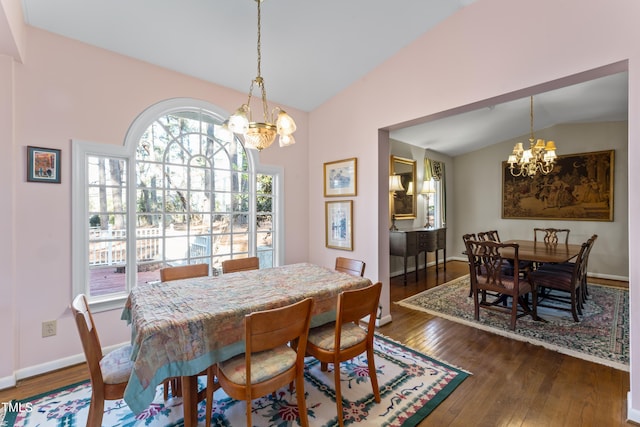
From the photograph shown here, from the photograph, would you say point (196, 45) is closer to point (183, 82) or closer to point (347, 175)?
point (183, 82)

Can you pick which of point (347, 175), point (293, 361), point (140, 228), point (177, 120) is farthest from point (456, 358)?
point (177, 120)

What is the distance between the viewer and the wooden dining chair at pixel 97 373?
4.50ft

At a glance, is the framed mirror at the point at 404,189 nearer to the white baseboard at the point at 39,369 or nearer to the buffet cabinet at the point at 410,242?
the buffet cabinet at the point at 410,242

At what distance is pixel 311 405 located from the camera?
1.92 meters

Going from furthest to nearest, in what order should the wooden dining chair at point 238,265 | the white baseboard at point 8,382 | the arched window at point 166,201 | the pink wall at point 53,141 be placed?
the wooden dining chair at point 238,265, the arched window at point 166,201, the pink wall at point 53,141, the white baseboard at point 8,382

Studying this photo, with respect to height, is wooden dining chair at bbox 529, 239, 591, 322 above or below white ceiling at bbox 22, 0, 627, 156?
below

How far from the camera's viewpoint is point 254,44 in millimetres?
2664

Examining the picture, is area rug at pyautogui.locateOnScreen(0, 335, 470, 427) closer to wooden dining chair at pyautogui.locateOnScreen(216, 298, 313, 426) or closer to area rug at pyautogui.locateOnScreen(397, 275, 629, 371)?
wooden dining chair at pyautogui.locateOnScreen(216, 298, 313, 426)

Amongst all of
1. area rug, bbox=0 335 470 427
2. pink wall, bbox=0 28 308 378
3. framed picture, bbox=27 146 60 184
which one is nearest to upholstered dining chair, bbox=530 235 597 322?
area rug, bbox=0 335 470 427

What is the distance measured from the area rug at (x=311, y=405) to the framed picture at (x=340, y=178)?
1996 mm

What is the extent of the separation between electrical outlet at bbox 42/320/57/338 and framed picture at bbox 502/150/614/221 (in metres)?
7.64

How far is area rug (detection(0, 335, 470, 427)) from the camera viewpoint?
1778 millimetres

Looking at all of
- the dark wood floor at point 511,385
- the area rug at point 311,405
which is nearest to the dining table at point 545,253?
the dark wood floor at point 511,385

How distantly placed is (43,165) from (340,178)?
2.84 m
